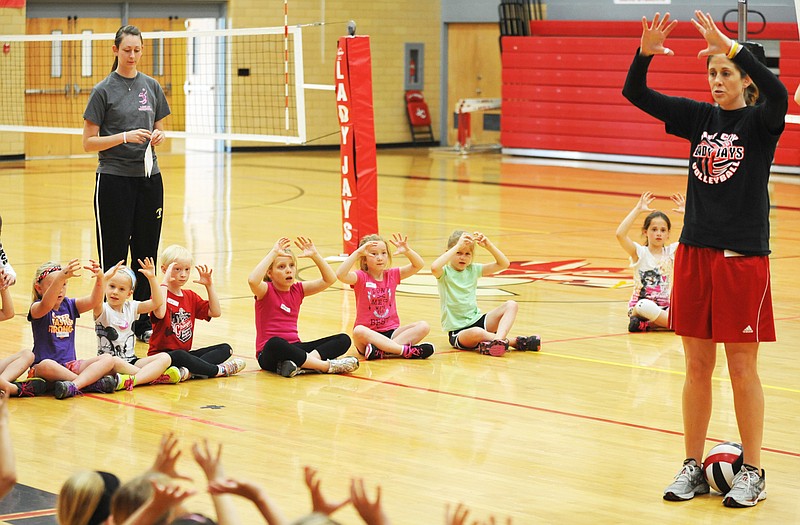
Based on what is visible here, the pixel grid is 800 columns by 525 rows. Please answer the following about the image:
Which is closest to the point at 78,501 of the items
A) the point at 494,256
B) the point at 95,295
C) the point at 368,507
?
the point at 368,507

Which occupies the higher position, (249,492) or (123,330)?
(249,492)

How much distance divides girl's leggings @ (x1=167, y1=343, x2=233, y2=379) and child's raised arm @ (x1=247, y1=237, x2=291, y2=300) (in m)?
0.34

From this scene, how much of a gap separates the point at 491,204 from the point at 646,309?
7556 mm

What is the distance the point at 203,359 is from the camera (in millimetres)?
6703

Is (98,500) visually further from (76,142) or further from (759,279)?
(76,142)

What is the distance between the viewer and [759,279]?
4.66 metres

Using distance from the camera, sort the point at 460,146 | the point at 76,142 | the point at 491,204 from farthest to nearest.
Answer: the point at 460,146
the point at 76,142
the point at 491,204

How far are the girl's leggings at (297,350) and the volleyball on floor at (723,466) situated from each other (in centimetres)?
257

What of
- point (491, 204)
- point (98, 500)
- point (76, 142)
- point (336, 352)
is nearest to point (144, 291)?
point (336, 352)

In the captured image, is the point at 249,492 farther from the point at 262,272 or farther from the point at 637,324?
the point at 637,324

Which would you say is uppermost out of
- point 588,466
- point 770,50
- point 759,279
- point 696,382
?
point 770,50

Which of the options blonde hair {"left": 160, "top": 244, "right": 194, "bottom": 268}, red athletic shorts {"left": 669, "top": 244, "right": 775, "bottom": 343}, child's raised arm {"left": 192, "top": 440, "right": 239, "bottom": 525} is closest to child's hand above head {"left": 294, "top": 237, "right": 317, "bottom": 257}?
blonde hair {"left": 160, "top": 244, "right": 194, "bottom": 268}

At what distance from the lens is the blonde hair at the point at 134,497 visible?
2.70m

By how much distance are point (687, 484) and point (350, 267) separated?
3.00m
